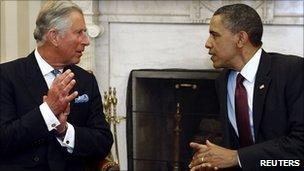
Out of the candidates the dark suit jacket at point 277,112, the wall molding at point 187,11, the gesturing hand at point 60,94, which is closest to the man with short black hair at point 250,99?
the dark suit jacket at point 277,112

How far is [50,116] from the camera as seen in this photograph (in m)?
1.93

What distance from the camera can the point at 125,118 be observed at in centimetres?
343

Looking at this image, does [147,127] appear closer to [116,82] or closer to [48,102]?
[116,82]

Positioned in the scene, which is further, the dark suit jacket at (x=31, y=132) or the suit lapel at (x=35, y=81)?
the suit lapel at (x=35, y=81)

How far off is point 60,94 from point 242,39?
840 mm

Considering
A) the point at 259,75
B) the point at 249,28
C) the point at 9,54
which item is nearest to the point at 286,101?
the point at 259,75

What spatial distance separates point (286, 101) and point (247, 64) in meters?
0.25

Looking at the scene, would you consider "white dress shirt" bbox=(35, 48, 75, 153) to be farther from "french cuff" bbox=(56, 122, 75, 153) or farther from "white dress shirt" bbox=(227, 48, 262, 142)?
"white dress shirt" bbox=(227, 48, 262, 142)

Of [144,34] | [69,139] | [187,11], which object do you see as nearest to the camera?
[69,139]

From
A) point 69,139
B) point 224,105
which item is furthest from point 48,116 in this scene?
point 224,105

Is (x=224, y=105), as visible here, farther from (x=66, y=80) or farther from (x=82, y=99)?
(x=66, y=80)

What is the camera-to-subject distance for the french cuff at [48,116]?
1.92 metres

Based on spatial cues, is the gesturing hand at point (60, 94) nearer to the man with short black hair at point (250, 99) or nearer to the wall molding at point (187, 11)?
the man with short black hair at point (250, 99)

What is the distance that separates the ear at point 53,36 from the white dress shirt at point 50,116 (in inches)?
3.5
